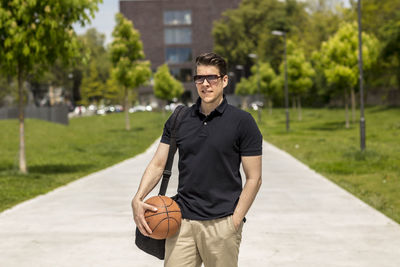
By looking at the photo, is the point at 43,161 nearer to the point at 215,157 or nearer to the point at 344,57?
the point at 215,157

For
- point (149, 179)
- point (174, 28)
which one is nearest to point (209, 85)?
point (149, 179)

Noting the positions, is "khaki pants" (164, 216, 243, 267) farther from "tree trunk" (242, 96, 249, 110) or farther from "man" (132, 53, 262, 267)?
"tree trunk" (242, 96, 249, 110)

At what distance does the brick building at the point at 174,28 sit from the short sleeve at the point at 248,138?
108643 millimetres

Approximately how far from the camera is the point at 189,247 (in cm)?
371

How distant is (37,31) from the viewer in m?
15.1

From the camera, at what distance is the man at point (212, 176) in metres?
3.63

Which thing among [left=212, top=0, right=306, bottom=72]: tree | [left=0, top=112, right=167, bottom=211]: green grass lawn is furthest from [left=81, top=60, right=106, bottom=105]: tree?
[left=0, top=112, right=167, bottom=211]: green grass lawn

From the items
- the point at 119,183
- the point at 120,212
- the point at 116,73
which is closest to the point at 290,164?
the point at 119,183

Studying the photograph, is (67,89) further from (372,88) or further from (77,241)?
(77,241)

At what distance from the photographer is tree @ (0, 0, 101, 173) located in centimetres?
1499

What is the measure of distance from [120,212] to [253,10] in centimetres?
9813

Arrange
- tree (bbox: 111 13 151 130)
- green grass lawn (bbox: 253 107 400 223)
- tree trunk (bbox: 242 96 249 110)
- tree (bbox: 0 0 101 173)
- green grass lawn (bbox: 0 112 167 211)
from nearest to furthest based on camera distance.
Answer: green grass lawn (bbox: 253 107 400 223) < green grass lawn (bbox: 0 112 167 211) < tree (bbox: 0 0 101 173) < tree (bbox: 111 13 151 130) < tree trunk (bbox: 242 96 249 110)

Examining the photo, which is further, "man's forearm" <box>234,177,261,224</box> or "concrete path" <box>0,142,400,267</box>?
"concrete path" <box>0,142,400,267</box>

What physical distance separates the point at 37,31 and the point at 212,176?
1247 centimetres
